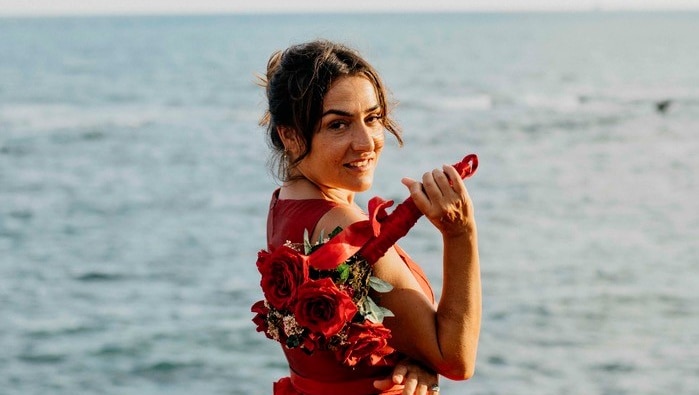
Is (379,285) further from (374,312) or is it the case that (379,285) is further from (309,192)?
(309,192)

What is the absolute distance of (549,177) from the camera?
27.0 m

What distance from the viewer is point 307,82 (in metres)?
3.01

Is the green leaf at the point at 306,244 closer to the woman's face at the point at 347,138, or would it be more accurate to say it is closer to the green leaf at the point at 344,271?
the green leaf at the point at 344,271

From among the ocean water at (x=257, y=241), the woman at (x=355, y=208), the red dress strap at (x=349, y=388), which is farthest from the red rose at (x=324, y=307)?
the ocean water at (x=257, y=241)

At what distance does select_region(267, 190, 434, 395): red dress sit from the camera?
3.00 metres

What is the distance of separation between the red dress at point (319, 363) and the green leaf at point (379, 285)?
188 mm

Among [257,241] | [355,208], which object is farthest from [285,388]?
[257,241]

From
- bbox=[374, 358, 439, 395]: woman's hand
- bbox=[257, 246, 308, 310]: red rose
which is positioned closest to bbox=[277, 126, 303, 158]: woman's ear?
bbox=[257, 246, 308, 310]: red rose

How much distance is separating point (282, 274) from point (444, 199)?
465 millimetres

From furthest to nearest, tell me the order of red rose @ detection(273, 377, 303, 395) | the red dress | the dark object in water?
the dark object in water < red rose @ detection(273, 377, 303, 395) < the red dress

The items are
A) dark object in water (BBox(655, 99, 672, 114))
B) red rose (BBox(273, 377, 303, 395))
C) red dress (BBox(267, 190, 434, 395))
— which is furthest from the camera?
dark object in water (BBox(655, 99, 672, 114))

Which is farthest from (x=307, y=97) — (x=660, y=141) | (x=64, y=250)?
(x=660, y=141)

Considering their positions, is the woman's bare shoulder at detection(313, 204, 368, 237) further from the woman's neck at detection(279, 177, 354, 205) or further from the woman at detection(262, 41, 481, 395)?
the woman's neck at detection(279, 177, 354, 205)

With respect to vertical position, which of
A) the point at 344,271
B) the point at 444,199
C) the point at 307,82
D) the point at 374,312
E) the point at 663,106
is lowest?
the point at 374,312
